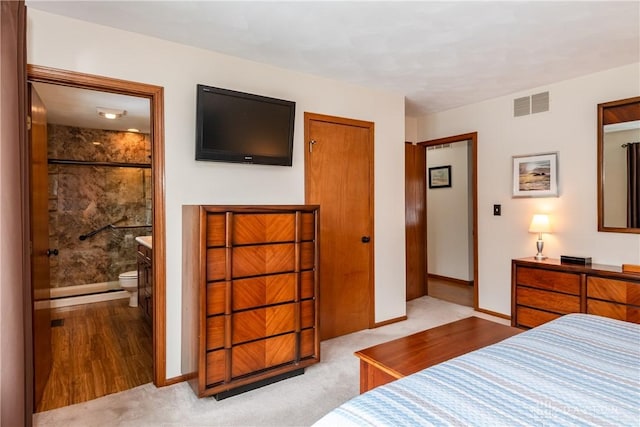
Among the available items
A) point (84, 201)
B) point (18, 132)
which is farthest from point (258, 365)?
point (84, 201)

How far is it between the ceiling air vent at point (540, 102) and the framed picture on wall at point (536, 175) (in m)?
0.47

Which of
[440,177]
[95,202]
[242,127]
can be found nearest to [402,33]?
[242,127]

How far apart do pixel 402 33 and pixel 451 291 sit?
3.99m

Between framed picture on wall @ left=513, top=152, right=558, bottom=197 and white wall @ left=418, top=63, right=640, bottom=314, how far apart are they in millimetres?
63

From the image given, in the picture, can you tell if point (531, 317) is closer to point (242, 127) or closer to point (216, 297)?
point (216, 297)

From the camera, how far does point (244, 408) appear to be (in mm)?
2297

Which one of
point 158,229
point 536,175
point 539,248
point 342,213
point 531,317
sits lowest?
point 531,317

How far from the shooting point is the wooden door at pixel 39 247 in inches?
87.8

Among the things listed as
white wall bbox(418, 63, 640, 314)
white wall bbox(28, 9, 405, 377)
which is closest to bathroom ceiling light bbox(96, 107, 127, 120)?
white wall bbox(28, 9, 405, 377)

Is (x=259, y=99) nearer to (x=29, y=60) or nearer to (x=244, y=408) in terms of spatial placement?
(x=29, y=60)

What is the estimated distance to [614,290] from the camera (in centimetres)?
293

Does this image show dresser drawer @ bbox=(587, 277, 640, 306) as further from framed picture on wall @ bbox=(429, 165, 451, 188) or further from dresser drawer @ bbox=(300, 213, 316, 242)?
framed picture on wall @ bbox=(429, 165, 451, 188)

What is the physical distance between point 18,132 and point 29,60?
729 mm

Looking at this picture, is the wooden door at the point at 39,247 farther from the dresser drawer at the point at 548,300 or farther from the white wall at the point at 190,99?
the dresser drawer at the point at 548,300
